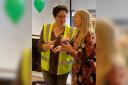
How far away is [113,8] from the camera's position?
0.85m

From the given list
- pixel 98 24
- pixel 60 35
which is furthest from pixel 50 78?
pixel 98 24

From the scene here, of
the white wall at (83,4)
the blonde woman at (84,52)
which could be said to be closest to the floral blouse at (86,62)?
the blonde woman at (84,52)

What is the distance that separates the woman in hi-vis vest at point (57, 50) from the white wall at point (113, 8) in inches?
45.0

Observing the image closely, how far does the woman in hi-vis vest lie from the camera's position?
6.64ft

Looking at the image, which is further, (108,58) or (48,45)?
(48,45)

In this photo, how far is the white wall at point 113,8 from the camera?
0.82 m

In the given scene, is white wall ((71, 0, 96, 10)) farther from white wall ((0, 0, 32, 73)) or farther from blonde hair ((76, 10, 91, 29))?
white wall ((0, 0, 32, 73))

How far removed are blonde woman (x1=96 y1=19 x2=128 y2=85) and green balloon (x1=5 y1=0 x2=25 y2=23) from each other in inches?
13.1

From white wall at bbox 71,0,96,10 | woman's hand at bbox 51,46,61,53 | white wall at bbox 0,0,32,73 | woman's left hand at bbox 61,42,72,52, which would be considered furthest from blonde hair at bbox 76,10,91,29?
white wall at bbox 71,0,96,10

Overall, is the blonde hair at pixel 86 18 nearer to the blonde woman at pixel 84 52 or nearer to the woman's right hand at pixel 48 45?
the blonde woman at pixel 84 52

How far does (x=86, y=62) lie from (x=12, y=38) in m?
0.86

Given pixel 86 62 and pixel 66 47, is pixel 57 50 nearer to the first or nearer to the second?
pixel 66 47

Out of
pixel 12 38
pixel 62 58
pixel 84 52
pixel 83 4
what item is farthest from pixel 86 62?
pixel 83 4

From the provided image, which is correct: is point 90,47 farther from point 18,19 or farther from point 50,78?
point 18,19
